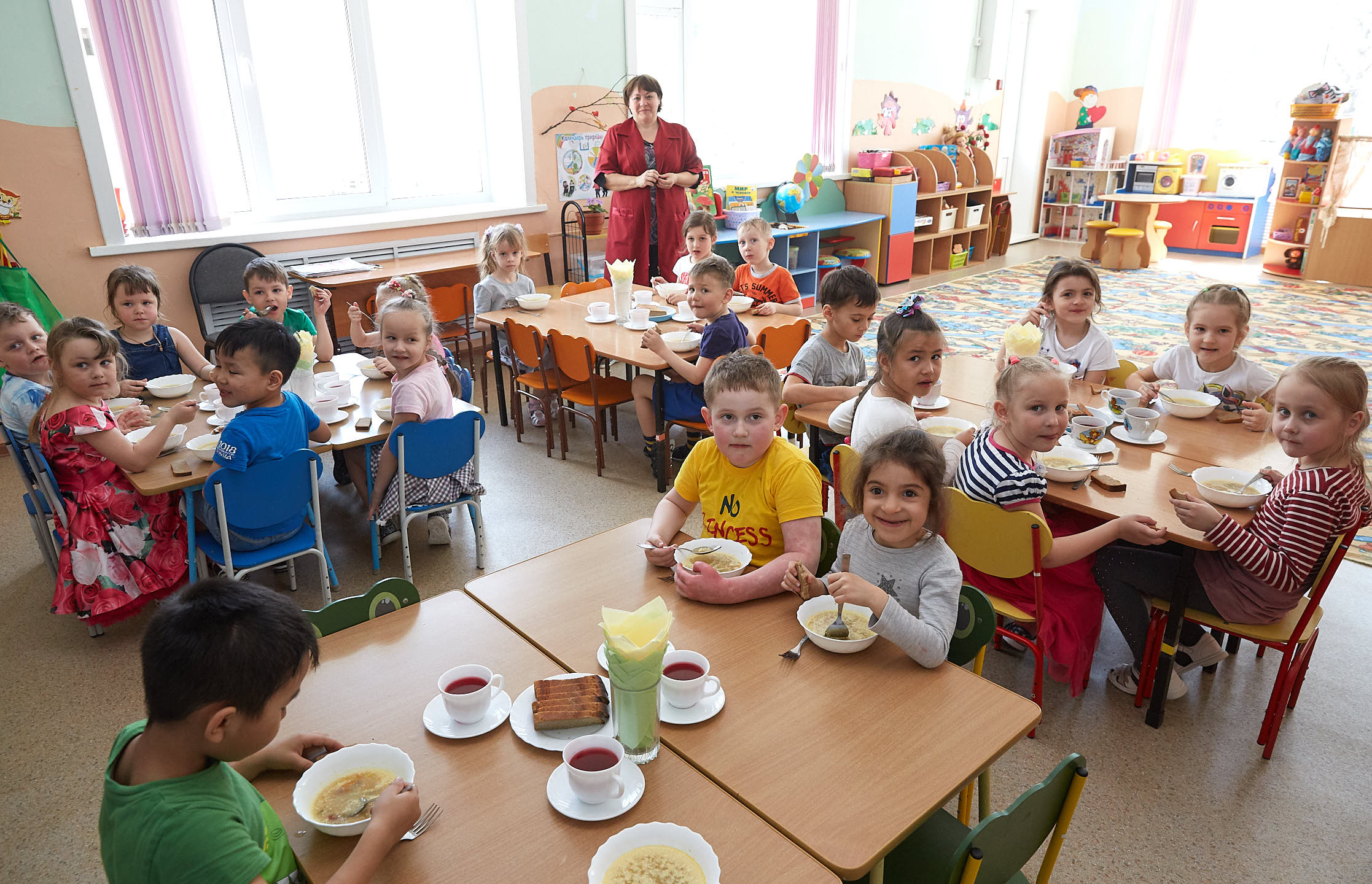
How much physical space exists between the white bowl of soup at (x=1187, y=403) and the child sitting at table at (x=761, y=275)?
204 centimetres

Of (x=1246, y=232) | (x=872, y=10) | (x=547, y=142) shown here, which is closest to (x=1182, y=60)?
(x=1246, y=232)

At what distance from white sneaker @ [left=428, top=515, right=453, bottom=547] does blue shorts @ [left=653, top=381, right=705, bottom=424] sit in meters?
1.19

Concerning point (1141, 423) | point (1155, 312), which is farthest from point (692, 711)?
point (1155, 312)

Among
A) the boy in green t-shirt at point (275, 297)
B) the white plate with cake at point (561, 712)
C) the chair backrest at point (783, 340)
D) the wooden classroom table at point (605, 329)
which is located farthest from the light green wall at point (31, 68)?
the white plate with cake at point (561, 712)

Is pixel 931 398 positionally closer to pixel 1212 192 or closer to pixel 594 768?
pixel 594 768

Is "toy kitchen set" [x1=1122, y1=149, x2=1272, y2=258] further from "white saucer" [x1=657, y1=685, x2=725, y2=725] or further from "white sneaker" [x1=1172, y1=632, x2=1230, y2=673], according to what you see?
"white saucer" [x1=657, y1=685, x2=725, y2=725]

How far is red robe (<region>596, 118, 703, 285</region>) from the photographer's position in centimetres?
580

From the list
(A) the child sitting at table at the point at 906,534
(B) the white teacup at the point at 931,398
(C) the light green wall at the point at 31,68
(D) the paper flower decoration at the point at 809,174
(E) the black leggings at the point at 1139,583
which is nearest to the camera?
(A) the child sitting at table at the point at 906,534

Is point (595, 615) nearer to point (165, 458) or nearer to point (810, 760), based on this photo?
point (810, 760)

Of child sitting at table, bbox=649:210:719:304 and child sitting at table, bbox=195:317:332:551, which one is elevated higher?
child sitting at table, bbox=649:210:719:304

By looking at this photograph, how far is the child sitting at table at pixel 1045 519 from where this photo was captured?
223 cm

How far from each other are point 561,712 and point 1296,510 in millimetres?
1959

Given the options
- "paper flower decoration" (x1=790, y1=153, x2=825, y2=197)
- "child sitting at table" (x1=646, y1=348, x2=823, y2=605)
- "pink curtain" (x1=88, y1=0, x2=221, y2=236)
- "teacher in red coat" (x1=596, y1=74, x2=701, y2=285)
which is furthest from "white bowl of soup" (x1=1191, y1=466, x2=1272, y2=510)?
"paper flower decoration" (x1=790, y1=153, x2=825, y2=197)

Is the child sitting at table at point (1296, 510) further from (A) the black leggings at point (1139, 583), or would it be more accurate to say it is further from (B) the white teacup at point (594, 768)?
(B) the white teacup at point (594, 768)
